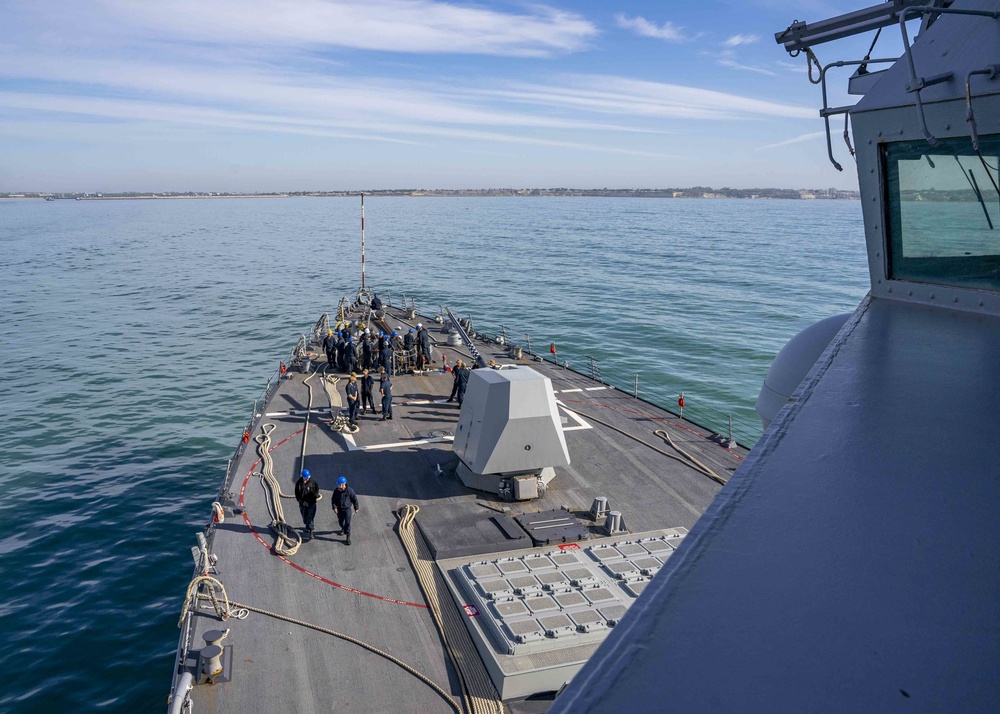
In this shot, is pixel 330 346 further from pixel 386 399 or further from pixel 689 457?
pixel 689 457

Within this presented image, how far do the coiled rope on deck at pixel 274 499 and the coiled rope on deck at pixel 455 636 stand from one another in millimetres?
1758

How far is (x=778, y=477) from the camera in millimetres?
2736

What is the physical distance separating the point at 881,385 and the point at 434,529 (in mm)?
9121

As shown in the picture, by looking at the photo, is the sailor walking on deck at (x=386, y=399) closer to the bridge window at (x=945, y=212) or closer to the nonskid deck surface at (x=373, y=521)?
the nonskid deck surface at (x=373, y=521)

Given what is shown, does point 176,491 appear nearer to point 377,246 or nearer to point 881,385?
point 881,385

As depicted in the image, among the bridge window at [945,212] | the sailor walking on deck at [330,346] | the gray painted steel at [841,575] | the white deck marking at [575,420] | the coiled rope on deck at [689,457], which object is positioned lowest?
the white deck marking at [575,420]

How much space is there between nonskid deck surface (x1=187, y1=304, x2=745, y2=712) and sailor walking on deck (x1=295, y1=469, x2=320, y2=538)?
0.39 metres

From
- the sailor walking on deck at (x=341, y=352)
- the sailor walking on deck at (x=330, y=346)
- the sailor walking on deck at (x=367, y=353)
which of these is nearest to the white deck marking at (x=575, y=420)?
the sailor walking on deck at (x=367, y=353)

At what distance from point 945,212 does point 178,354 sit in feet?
128

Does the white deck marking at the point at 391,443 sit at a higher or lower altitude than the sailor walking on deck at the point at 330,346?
lower

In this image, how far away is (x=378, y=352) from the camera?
75.3 ft

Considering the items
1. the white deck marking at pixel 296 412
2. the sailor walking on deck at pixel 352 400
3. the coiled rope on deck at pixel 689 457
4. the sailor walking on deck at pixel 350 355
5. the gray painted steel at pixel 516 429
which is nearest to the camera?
the gray painted steel at pixel 516 429

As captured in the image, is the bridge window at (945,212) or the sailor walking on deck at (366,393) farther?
the sailor walking on deck at (366,393)

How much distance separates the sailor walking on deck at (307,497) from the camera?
1197 centimetres
